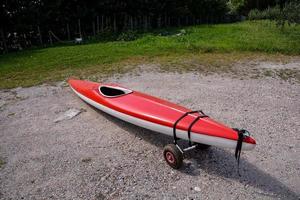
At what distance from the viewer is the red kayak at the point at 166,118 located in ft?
15.1

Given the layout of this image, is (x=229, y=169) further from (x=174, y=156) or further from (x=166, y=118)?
(x=166, y=118)

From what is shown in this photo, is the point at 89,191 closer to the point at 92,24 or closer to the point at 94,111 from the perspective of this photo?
the point at 94,111

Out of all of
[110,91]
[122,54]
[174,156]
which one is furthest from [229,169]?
[122,54]

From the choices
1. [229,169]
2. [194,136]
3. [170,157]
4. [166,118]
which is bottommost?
[229,169]

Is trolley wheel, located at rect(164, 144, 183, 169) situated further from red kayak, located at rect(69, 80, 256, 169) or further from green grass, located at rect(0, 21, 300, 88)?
green grass, located at rect(0, 21, 300, 88)

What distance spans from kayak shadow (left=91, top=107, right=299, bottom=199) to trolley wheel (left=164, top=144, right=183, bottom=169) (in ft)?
0.52

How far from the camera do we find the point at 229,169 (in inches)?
200

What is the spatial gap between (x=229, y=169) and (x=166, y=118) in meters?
1.36

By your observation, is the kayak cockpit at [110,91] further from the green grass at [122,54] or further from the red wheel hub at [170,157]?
the green grass at [122,54]

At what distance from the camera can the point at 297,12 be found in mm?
16469

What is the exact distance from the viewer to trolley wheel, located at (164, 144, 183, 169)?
495 centimetres

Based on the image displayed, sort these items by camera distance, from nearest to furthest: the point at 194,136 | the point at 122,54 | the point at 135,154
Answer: the point at 194,136 → the point at 135,154 → the point at 122,54

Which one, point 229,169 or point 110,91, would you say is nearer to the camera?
point 229,169

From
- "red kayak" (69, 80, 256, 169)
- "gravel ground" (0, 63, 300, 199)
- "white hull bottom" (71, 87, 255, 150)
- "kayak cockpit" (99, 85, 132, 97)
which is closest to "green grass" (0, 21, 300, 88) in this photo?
"gravel ground" (0, 63, 300, 199)
